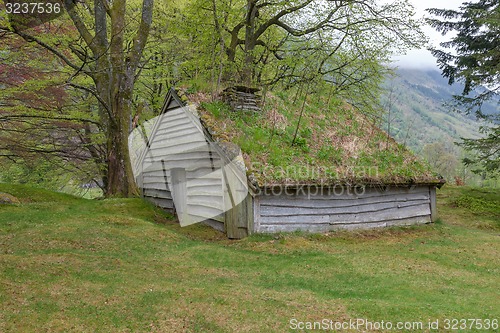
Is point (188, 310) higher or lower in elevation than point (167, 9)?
lower

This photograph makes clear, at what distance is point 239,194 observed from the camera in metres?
10.4

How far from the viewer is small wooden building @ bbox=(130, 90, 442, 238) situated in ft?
34.3

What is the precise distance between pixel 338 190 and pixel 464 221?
27.5 feet

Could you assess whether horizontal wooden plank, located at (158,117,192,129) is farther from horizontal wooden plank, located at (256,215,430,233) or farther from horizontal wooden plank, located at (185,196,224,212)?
horizontal wooden plank, located at (256,215,430,233)

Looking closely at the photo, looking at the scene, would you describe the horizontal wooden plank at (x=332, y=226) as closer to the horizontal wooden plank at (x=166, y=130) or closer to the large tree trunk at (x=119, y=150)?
the horizontal wooden plank at (x=166, y=130)

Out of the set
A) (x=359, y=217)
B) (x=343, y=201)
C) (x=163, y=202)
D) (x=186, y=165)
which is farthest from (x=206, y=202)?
(x=359, y=217)

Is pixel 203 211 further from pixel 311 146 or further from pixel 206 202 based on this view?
pixel 311 146

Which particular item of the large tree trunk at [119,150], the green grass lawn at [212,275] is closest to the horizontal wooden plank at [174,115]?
the large tree trunk at [119,150]

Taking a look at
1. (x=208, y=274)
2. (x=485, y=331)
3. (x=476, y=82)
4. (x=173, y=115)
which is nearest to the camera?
(x=485, y=331)

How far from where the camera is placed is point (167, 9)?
68.3ft

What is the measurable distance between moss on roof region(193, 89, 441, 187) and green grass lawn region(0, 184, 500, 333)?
181 cm

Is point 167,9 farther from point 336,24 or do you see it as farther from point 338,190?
point 338,190

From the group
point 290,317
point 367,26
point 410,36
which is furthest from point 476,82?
point 290,317

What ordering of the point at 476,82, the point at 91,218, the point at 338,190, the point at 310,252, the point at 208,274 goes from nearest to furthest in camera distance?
1. the point at 208,274
2. the point at 310,252
3. the point at 91,218
4. the point at 338,190
5. the point at 476,82
